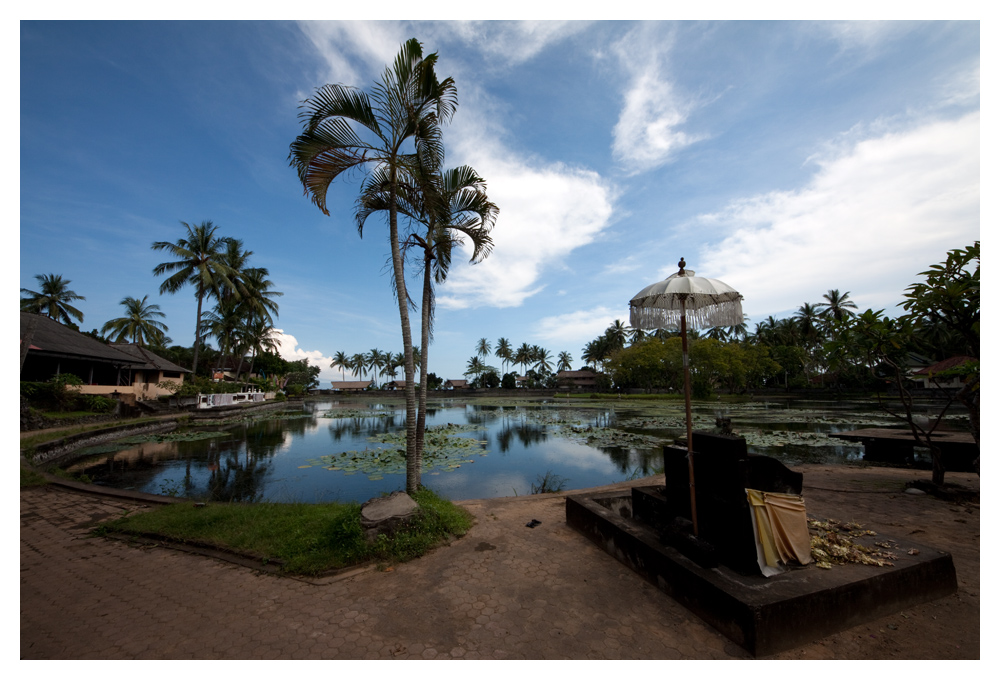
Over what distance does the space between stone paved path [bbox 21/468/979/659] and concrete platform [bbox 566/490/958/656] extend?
10 cm

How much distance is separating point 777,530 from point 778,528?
2 cm

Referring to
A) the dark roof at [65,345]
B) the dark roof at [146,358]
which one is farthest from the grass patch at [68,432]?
the dark roof at [146,358]

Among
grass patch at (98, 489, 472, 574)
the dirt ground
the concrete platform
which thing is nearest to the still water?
the dirt ground

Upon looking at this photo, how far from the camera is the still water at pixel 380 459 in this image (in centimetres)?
873

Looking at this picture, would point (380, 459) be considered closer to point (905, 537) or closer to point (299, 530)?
point (299, 530)

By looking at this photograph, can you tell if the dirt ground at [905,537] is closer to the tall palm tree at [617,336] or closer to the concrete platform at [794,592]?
the concrete platform at [794,592]

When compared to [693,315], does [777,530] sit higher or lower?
lower

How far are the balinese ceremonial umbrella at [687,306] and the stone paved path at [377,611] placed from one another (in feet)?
3.73

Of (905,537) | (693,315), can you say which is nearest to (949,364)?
(905,537)

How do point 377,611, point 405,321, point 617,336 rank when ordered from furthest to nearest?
1. point 617,336
2. point 405,321
3. point 377,611

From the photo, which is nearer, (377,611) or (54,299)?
(377,611)

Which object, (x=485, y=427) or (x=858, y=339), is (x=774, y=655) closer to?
(x=858, y=339)

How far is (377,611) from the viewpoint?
125 inches

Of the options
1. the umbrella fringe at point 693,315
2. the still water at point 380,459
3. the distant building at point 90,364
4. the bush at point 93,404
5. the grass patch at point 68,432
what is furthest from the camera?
the distant building at point 90,364
